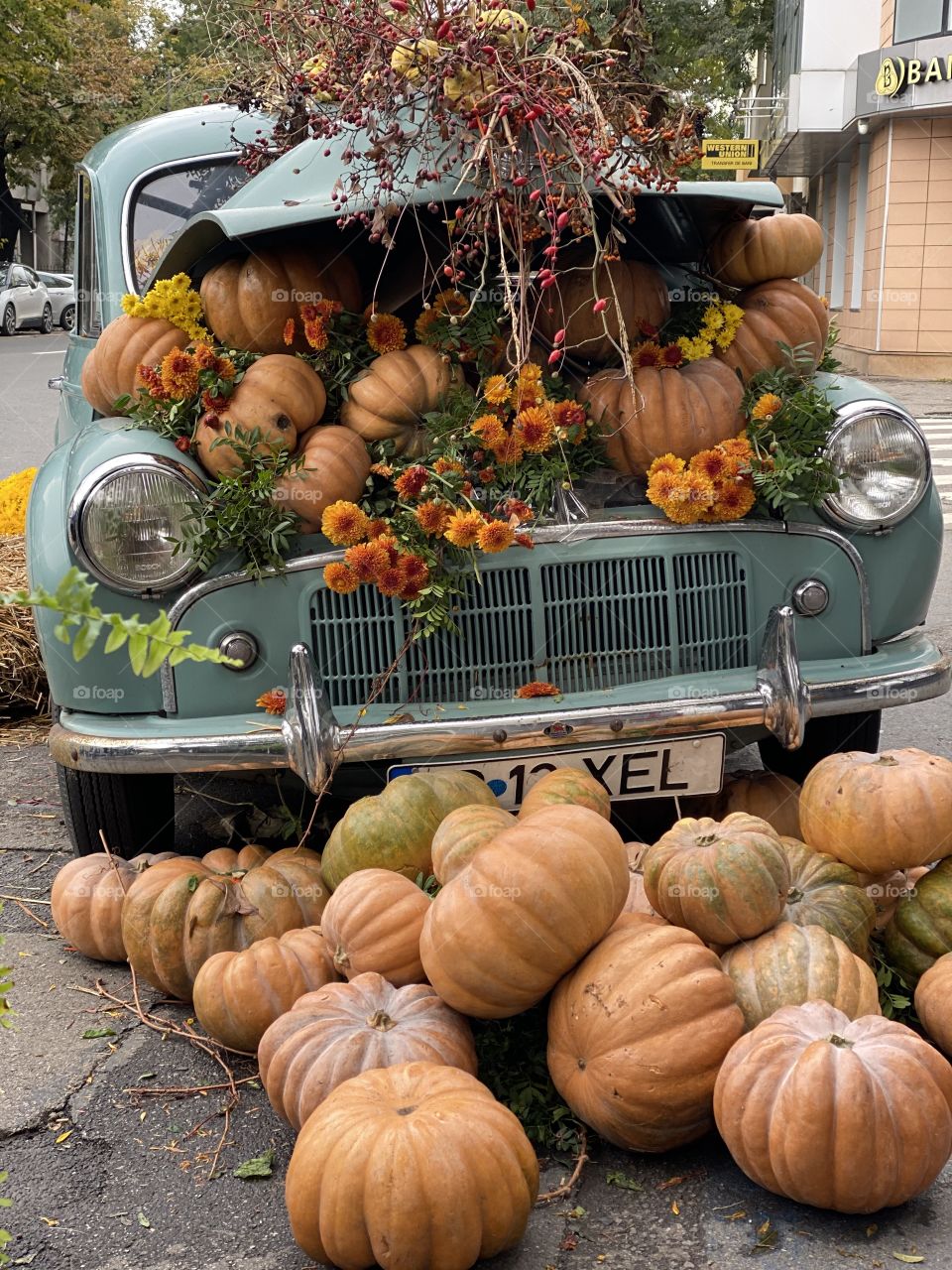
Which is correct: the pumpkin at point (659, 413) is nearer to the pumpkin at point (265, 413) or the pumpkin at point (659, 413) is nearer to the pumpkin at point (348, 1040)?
the pumpkin at point (265, 413)

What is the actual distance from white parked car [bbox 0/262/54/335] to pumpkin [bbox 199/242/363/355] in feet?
84.6

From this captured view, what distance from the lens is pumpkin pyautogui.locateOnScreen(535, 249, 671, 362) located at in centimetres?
400

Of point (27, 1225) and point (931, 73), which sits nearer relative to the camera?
point (27, 1225)

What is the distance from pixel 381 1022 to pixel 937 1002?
1.17 m

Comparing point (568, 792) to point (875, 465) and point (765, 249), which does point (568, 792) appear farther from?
point (765, 249)

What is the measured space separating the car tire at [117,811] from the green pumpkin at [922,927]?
2.03 metres

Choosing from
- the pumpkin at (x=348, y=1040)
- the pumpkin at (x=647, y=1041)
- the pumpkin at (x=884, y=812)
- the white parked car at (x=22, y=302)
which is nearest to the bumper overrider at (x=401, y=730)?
the pumpkin at (x=884, y=812)

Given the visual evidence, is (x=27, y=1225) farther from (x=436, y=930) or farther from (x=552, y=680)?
(x=552, y=680)

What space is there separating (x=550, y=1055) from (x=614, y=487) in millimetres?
1652

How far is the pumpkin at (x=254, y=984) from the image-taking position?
9.95 ft

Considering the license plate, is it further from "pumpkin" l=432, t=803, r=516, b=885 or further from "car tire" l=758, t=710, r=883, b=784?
"car tire" l=758, t=710, r=883, b=784

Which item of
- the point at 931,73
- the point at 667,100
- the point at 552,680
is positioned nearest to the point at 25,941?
the point at 552,680

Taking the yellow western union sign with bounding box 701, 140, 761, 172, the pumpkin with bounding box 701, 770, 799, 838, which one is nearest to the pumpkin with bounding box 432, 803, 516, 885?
the pumpkin with bounding box 701, 770, 799, 838

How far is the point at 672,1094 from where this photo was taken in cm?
261
